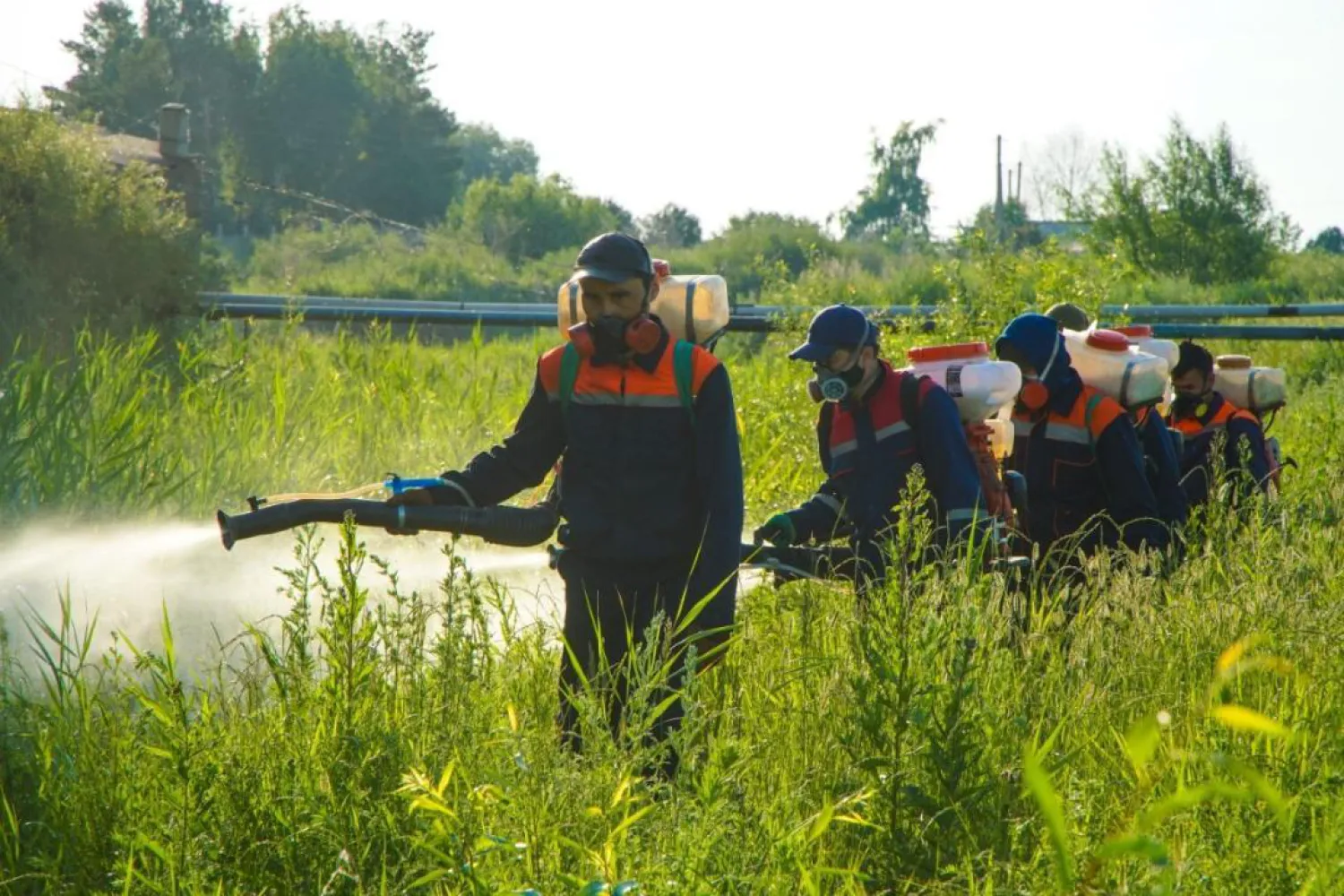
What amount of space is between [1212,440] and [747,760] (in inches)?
227

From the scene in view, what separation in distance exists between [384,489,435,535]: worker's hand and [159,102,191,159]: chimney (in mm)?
23203

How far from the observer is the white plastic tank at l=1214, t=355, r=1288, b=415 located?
33.5 ft

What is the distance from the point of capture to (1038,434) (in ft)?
22.9

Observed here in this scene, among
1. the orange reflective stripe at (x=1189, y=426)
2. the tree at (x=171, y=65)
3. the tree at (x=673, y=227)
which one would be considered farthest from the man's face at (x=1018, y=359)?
the tree at (x=171, y=65)

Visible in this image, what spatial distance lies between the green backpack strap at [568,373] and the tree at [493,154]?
14046 cm

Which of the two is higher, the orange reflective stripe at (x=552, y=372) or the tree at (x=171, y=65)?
the tree at (x=171, y=65)

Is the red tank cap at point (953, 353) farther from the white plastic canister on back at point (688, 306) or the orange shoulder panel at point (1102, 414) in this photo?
the white plastic canister on back at point (688, 306)

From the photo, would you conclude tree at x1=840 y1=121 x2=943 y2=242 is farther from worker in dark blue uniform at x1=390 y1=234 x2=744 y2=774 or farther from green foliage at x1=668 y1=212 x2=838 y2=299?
worker in dark blue uniform at x1=390 y1=234 x2=744 y2=774

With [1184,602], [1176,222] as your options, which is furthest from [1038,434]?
[1176,222]

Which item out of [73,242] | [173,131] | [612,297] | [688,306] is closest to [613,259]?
[612,297]

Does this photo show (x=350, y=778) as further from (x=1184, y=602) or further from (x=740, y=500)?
(x=1184, y=602)

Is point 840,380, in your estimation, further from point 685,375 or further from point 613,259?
point 613,259

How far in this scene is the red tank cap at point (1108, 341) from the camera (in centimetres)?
735

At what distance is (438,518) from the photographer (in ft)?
15.8
